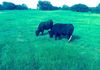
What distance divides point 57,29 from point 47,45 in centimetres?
126

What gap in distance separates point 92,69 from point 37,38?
2.66m

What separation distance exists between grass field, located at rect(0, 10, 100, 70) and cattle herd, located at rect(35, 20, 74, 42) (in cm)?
19

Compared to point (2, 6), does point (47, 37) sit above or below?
below

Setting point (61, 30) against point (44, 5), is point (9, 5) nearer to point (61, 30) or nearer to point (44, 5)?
point (44, 5)

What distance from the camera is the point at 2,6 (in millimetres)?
9602

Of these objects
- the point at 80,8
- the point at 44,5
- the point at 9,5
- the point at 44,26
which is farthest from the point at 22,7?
the point at 80,8

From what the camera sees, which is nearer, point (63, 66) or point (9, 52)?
point (63, 66)

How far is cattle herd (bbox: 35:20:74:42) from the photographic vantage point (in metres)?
8.99

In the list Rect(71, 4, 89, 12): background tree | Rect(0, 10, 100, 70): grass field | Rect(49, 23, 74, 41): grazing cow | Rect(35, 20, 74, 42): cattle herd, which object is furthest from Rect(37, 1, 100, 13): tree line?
Rect(49, 23, 74, 41): grazing cow

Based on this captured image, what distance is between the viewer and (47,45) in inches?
327

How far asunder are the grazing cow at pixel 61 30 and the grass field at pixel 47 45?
0.66 feet

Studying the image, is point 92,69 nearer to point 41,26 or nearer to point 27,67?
point 27,67

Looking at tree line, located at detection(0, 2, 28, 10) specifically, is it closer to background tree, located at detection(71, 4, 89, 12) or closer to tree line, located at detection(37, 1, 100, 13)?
tree line, located at detection(37, 1, 100, 13)

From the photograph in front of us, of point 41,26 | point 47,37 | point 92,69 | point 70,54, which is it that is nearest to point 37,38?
point 47,37
